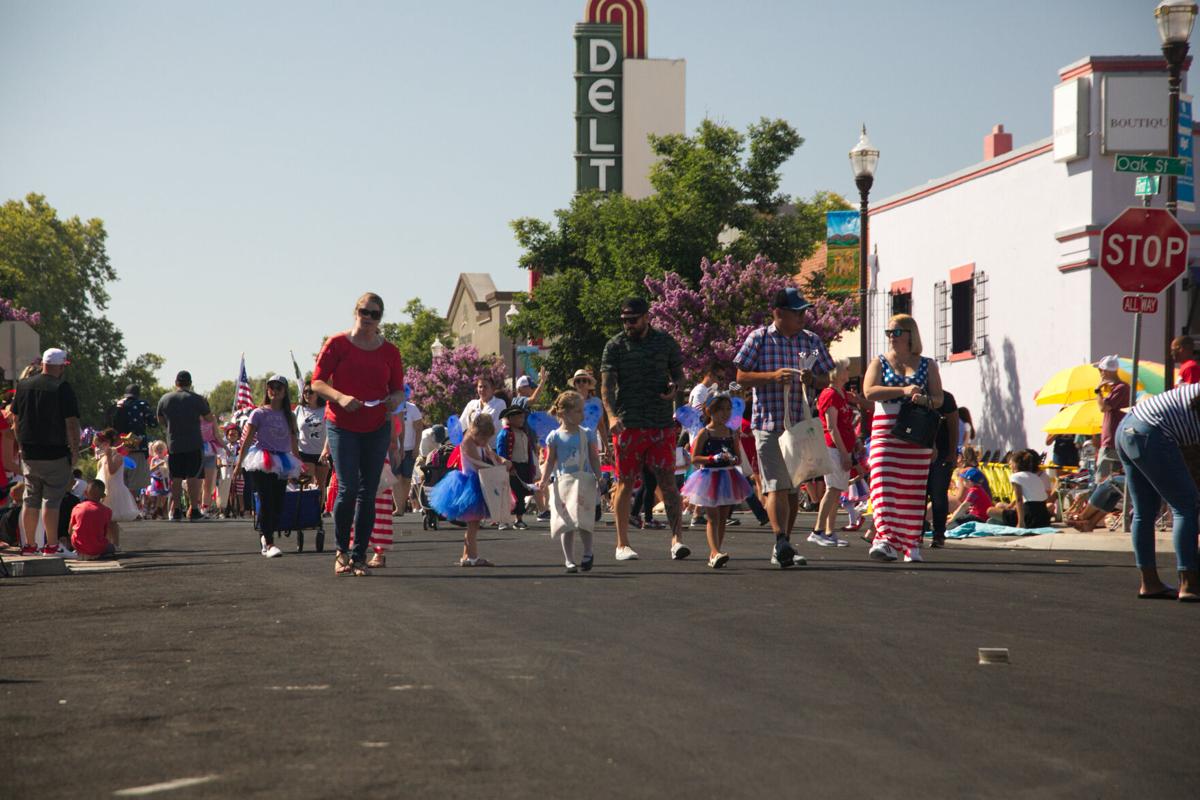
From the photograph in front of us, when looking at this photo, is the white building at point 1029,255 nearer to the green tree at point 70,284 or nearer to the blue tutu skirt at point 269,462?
the blue tutu skirt at point 269,462

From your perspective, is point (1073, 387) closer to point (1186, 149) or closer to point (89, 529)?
point (1186, 149)

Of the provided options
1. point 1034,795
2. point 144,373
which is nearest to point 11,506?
point 1034,795

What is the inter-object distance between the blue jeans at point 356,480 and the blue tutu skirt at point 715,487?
2.41 metres

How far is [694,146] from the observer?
4981cm

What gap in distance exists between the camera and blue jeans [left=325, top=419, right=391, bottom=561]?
12648 mm

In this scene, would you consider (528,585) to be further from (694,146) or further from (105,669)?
(694,146)

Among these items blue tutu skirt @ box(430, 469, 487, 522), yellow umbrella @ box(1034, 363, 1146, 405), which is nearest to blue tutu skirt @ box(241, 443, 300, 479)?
blue tutu skirt @ box(430, 469, 487, 522)

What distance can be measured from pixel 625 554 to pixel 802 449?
1812 mm

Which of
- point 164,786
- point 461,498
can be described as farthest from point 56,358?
point 164,786

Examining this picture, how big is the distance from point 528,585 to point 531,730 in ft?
18.2

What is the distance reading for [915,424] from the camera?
13.2 meters

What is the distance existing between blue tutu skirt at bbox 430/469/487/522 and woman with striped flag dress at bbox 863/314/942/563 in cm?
315

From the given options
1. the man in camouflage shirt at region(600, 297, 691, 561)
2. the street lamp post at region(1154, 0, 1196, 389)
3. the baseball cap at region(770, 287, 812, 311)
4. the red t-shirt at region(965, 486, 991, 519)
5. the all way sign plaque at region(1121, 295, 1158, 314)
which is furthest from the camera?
the red t-shirt at region(965, 486, 991, 519)

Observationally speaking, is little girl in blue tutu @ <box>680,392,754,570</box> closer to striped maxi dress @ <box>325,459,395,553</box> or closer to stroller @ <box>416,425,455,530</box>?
striped maxi dress @ <box>325,459,395,553</box>
